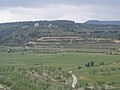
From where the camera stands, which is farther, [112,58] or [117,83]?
[112,58]

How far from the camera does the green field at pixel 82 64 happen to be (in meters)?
92.8

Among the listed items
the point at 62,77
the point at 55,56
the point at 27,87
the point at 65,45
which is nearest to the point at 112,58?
the point at 55,56

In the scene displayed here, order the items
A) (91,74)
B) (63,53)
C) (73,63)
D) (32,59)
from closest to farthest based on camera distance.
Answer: (91,74)
(73,63)
(32,59)
(63,53)

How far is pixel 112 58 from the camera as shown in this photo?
13312 cm

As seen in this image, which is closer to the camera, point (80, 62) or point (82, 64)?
point (82, 64)

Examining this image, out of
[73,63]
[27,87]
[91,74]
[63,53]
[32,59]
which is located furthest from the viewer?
[63,53]

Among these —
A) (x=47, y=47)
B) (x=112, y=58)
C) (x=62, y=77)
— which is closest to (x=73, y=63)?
(x=112, y=58)

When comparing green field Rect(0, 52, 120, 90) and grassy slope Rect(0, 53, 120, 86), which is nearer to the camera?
green field Rect(0, 52, 120, 90)

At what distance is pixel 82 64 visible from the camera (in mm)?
126250

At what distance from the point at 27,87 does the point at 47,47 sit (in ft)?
422

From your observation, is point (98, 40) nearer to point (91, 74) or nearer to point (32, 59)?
point (32, 59)

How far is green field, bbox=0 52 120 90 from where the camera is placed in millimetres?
92750

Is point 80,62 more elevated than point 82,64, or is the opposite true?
point 82,64

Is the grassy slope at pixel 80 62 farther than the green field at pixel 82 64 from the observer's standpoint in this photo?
Yes
